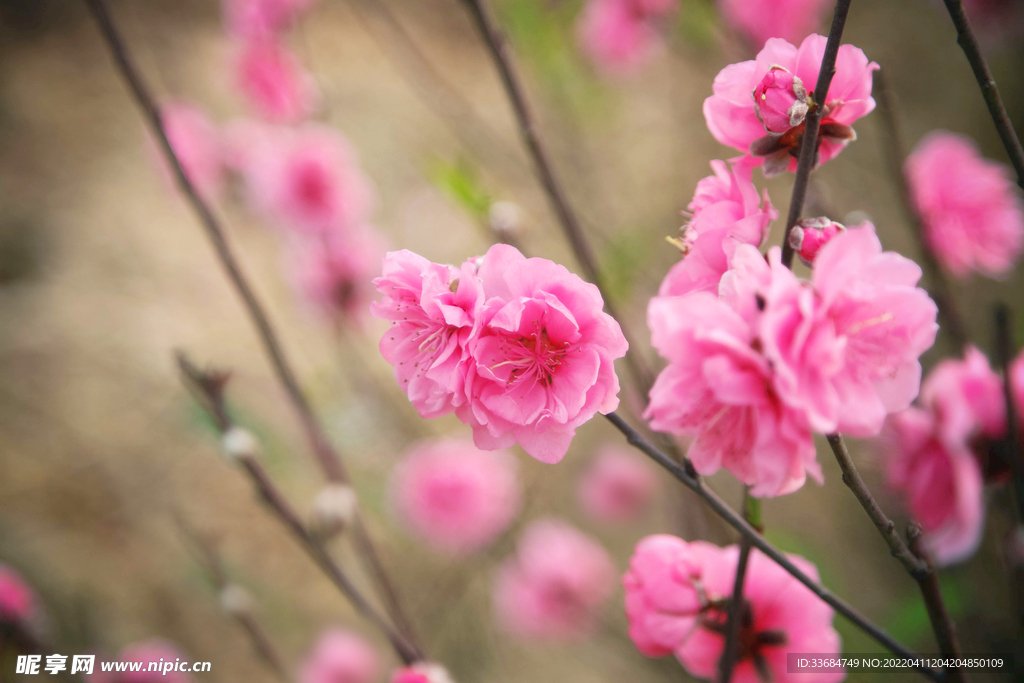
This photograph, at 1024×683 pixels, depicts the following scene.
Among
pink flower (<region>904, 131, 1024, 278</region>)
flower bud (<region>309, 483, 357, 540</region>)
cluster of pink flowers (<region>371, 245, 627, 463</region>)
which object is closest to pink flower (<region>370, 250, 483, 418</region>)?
cluster of pink flowers (<region>371, 245, 627, 463</region>)

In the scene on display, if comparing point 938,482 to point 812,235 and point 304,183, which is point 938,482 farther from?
point 304,183

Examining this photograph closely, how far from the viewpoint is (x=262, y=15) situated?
3.14ft

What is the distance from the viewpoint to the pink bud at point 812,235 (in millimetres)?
264

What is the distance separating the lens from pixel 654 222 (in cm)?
188

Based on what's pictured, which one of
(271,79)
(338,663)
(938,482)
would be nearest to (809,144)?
(938,482)

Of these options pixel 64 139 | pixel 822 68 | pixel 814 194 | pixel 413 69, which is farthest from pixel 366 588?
pixel 64 139

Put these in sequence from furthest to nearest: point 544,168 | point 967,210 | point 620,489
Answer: point 620,489 < point 967,210 < point 544,168

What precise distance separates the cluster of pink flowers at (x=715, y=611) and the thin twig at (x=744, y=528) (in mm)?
48

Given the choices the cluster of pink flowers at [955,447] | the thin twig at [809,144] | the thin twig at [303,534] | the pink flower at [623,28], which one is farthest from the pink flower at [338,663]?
the pink flower at [623,28]

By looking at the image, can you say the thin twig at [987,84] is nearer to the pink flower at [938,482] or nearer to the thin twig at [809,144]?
the thin twig at [809,144]

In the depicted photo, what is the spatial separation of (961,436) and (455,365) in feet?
1.45

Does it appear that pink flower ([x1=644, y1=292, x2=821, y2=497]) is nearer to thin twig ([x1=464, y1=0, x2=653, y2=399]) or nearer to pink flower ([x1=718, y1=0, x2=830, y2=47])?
thin twig ([x1=464, y1=0, x2=653, y2=399])

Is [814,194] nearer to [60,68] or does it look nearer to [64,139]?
[64,139]

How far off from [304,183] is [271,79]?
213 mm
